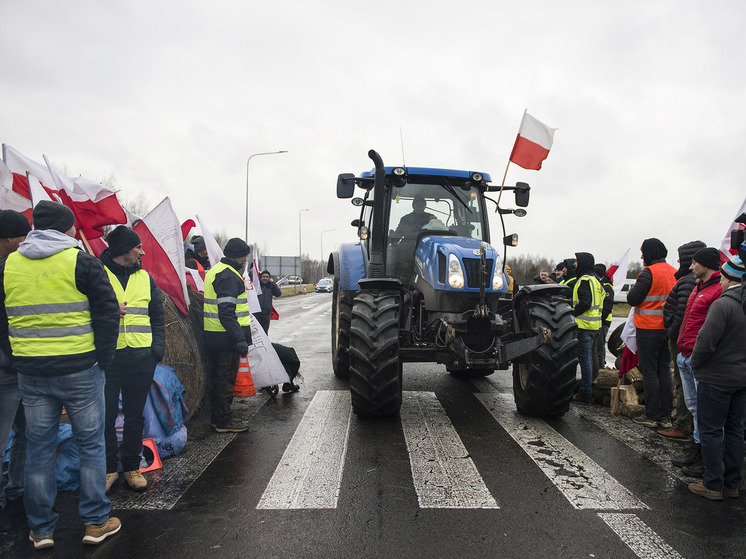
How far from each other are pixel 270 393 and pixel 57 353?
3.88 metres

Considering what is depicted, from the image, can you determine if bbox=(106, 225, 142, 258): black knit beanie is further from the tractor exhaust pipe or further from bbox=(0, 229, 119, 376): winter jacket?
the tractor exhaust pipe

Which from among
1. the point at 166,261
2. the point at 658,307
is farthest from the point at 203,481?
the point at 658,307

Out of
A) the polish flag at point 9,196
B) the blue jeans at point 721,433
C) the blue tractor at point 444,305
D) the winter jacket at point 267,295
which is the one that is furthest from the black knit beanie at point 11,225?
the winter jacket at point 267,295

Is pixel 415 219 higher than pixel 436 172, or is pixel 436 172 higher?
pixel 436 172

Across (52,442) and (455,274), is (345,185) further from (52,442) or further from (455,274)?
(52,442)

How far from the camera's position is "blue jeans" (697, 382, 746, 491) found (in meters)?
3.72

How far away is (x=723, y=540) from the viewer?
122 inches

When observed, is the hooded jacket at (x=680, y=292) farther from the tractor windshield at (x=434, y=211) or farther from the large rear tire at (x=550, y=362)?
the tractor windshield at (x=434, y=211)

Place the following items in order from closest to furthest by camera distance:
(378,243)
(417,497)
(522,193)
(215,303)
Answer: (417,497) → (215,303) → (378,243) → (522,193)

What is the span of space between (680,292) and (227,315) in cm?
453

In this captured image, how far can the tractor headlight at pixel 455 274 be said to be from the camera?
17.5 feet

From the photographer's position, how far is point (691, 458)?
168 inches

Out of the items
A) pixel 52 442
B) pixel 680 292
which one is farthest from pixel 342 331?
pixel 52 442

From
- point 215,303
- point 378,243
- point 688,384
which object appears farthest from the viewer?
point 378,243
